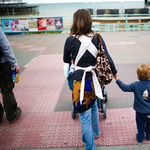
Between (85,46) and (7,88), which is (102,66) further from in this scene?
(7,88)

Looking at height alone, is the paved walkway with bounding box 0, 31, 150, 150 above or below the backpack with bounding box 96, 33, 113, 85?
below

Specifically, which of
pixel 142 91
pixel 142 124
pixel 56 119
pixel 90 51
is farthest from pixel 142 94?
pixel 56 119

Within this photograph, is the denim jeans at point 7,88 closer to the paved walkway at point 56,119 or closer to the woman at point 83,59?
the paved walkway at point 56,119

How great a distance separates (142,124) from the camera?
2953mm

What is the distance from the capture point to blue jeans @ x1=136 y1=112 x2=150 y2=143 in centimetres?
288

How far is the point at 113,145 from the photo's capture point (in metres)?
3.04

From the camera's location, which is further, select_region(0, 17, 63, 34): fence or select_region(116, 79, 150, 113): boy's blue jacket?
select_region(0, 17, 63, 34): fence

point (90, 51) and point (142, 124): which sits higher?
point (90, 51)

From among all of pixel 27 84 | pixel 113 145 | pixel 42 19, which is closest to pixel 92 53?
pixel 113 145

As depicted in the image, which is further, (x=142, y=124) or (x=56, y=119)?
(x=56, y=119)

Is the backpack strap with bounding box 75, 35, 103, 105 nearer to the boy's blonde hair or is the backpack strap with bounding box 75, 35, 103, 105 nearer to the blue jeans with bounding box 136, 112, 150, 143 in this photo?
the boy's blonde hair

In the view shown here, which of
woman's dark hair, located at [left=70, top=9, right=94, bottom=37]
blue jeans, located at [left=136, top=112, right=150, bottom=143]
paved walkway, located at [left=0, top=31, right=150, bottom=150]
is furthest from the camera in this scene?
paved walkway, located at [left=0, top=31, right=150, bottom=150]

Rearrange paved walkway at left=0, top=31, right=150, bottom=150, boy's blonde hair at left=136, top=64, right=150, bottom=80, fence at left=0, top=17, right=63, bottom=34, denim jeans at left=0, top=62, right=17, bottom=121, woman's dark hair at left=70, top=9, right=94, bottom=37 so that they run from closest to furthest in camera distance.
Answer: woman's dark hair at left=70, top=9, right=94, bottom=37
boy's blonde hair at left=136, top=64, right=150, bottom=80
paved walkway at left=0, top=31, right=150, bottom=150
denim jeans at left=0, top=62, right=17, bottom=121
fence at left=0, top=17, right=63, bottom=34

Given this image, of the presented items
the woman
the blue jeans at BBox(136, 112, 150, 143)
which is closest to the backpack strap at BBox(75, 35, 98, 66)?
the woman
